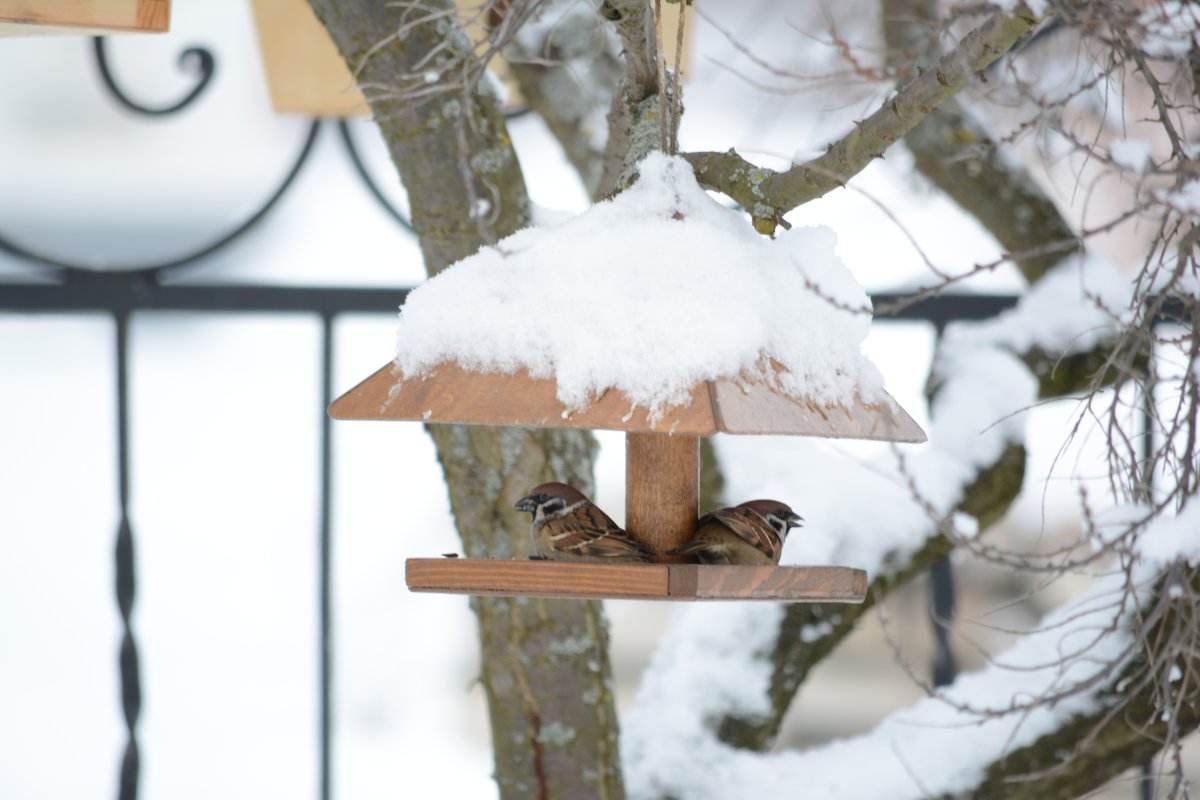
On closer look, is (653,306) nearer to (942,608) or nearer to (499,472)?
(499,472)

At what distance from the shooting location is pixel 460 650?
13.7 feet

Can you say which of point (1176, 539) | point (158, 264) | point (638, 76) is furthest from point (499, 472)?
point (158, 264)

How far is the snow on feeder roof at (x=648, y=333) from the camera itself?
1.78 metres

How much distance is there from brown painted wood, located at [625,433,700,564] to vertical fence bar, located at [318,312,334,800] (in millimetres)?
1896

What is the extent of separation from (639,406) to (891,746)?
1.76 m

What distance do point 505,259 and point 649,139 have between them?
0.36 meters

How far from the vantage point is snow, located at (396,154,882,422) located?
1.80m

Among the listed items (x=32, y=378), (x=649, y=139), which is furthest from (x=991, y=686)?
(x=32, y=378)

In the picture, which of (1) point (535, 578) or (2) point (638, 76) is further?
(2) point (638, 76)

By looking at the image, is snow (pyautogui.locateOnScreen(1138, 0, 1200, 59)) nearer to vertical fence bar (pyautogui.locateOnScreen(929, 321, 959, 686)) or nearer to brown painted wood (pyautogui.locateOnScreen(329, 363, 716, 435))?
brown painted wood (pyautogui.locateOnScreen(329, 363, 716, 435))

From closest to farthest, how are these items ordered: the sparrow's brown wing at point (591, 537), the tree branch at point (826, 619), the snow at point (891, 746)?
the sparrow's brown wing at point (591, 537)
the snow at point (891, 746)
the tree branch at point (826, 619)

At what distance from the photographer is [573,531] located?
206 cm

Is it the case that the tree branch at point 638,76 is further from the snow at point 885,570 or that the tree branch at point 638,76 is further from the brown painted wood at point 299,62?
the brown painted wood at point 299,62

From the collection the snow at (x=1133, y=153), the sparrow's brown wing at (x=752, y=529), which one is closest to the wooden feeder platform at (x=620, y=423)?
the sparrow's brown wing at (x=752, y=529)
